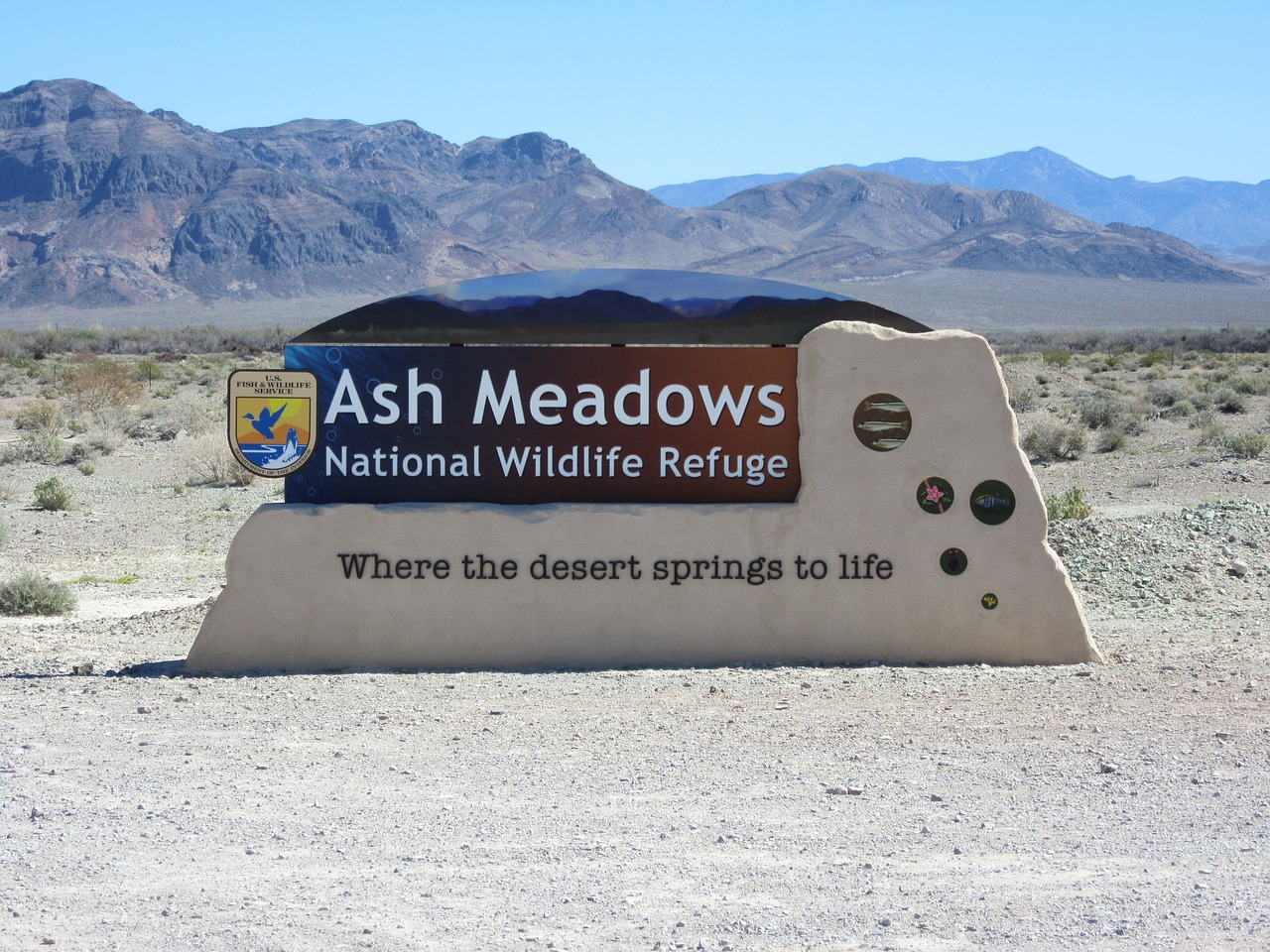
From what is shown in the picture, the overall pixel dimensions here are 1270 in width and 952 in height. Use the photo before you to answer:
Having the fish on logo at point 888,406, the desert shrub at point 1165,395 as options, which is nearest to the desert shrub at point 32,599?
the fish on logo at point 888,406

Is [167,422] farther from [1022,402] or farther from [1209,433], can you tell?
[1209,433]

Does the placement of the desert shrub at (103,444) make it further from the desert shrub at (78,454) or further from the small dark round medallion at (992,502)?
Answer: the small dark round medallion at (992,502)

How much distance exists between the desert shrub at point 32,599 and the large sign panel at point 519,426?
4134 millimetres

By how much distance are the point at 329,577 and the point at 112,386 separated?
26525mm

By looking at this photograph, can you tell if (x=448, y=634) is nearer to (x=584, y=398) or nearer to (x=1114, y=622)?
(x=584, y=398)

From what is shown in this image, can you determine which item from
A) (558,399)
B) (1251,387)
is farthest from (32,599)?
(1251,387)

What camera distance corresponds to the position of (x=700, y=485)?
9281mm

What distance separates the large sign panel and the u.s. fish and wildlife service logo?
65 millimetres

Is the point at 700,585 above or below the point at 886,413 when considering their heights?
below

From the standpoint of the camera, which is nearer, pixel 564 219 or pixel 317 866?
pixel 317 866

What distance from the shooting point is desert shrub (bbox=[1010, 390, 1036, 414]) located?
31.3 metres

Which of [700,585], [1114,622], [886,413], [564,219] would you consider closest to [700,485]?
[700,585]

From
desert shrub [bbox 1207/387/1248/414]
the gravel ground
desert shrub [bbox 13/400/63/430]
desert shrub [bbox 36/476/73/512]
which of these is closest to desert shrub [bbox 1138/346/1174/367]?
desert shrub [bbox 1207/387/1248/414]

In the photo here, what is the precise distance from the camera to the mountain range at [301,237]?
143 m
